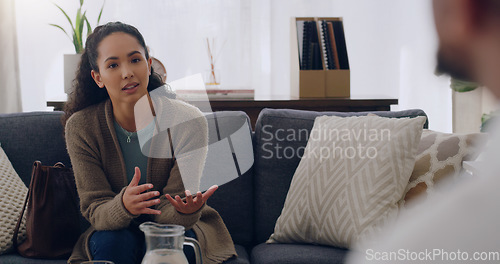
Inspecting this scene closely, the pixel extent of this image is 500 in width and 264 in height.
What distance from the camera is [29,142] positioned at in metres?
1.93

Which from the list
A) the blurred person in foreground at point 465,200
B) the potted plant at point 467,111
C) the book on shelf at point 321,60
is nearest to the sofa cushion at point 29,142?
the book on shelf at point 321,60

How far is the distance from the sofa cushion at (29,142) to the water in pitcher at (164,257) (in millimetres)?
1233

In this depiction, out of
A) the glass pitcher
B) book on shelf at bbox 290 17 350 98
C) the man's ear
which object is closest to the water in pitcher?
the glass pitcher

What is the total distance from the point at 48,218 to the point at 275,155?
793mm

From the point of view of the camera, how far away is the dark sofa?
189 cm

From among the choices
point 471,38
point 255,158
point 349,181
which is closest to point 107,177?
point 255,158

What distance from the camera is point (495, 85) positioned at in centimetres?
22

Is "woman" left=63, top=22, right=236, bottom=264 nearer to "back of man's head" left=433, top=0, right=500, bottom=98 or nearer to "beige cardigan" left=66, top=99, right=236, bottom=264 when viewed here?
"beige cardigan" left=66, top=99, right=236, bottom=264

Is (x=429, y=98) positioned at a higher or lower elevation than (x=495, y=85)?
lower

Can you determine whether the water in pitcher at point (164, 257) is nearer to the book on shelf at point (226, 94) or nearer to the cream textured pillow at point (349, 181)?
the cream textured pillow at point (349, 181)

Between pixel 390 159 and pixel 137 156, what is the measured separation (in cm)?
80

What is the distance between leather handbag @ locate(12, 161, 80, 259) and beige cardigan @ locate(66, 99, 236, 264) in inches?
2.2

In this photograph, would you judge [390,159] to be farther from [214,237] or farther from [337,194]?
[214,237]

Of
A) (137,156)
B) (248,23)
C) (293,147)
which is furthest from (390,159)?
(248,23)
